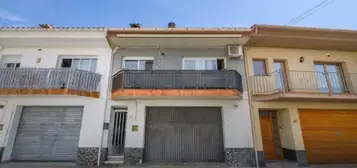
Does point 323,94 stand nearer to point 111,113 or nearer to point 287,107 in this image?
point 287,107

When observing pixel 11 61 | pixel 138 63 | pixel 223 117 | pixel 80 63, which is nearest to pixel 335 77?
pixel 223 117

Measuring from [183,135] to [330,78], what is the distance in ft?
26.8

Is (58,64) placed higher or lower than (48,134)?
higher

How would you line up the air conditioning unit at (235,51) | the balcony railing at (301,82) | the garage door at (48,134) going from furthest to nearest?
the air conditioning unit at (235,51), the balcony railing at (301,82), the garage door at (48,134)

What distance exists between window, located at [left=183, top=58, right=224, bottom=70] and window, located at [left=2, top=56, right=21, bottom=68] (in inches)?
335

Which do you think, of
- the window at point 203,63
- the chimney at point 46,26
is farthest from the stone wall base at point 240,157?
the chimney at point 46,26

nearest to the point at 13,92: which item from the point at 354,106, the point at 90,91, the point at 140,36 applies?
the point at 90,91

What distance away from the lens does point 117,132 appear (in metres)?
7.90

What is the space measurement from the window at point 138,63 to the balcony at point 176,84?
3.81 feet

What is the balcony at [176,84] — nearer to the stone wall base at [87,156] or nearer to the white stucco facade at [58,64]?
the white stucco facade at [58,64]

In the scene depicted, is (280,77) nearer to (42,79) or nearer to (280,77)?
(280,77)

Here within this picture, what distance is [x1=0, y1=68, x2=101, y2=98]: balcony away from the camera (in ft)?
23.2

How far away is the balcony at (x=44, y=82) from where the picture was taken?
7066mm

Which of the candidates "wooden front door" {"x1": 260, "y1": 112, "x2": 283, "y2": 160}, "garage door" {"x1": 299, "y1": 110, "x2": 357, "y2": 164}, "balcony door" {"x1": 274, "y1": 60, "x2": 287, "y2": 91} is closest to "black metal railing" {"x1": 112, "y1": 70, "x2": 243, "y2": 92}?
"balcony door" {"x1": 274, "y1": 60, "x2": 287, "y2": 91}
